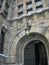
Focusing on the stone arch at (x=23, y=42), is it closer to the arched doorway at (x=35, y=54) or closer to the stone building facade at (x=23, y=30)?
the stone building facade at (x=23, y=30)

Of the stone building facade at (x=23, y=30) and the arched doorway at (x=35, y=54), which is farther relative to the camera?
the arched doorway at (x=35, y=54)

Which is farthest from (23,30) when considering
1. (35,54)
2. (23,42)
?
(35,54)

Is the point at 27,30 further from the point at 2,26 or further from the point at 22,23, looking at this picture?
the point at 2,26

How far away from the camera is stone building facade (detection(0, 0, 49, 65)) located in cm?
648

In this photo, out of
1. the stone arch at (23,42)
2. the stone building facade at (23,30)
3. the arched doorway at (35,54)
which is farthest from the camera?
the arched doorway at (35,54)

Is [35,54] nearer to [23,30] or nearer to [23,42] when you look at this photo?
[23,42]

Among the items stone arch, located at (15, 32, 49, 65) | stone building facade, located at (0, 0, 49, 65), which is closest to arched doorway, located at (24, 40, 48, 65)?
stone building facade, located at (0, 0, 49, 65)

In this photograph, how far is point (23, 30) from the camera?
6.76 m

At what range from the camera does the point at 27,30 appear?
21.7ft

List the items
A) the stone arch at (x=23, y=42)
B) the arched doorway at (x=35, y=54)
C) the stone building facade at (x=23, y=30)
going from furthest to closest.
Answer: the arched doorway at (x=35, y=54)
the stone arch at (x=23, y=42)
the stone building facade at (x=23, y=30)

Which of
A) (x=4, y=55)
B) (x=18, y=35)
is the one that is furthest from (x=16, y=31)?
(x=4, y=55)

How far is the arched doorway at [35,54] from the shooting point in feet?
24.2

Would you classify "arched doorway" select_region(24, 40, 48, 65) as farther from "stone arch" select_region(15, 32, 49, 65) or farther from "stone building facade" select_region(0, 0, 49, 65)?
"stone arch" select_region(15, 32, 49, 65)

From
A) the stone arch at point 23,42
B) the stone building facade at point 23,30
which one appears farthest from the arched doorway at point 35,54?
the stone arch at point 23,42
